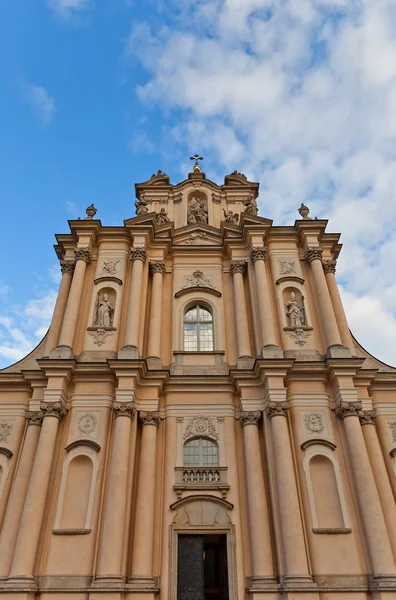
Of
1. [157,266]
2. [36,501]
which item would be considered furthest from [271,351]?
[36,501]

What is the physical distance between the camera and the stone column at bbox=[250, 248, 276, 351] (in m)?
15.5

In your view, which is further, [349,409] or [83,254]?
[83,254]

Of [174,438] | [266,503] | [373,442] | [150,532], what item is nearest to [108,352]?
[174,438]

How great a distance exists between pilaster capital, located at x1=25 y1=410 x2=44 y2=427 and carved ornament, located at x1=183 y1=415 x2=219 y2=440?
4.18 meters

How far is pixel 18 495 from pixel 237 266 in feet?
33.1

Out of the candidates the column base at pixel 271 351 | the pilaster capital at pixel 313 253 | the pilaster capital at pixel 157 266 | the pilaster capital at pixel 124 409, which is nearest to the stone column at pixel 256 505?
the column base at pixel 271 351

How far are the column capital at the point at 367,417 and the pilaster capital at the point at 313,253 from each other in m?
5.78

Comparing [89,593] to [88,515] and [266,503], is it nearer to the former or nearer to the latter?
[88,515]

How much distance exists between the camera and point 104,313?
651 inches

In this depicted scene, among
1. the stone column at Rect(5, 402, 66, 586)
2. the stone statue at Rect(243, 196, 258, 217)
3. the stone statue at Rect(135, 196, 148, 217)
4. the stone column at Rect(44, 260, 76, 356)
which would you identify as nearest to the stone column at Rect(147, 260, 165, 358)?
the stone statue at Rect(135, 196, 148, 217)

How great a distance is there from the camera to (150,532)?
12484 millimetres

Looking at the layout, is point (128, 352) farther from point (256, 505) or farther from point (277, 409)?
point (256, 505)

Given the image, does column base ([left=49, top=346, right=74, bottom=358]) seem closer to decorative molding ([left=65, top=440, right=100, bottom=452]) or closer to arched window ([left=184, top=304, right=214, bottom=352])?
decorative molding ([left=65, top=440, right=100, bottom=452])

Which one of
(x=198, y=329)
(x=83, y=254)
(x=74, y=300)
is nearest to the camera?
(x=74, y=300)
